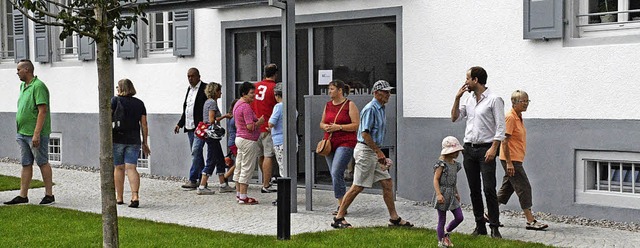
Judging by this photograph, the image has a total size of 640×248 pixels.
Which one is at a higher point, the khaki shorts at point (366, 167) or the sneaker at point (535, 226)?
the khaki shorts at point (366, 167)

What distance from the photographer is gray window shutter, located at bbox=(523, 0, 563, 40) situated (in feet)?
35.8

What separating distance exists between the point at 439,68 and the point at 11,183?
6.73m

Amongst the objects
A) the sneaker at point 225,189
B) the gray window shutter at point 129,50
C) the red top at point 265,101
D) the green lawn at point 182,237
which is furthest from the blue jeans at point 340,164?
the gray window shutter at point 129,50

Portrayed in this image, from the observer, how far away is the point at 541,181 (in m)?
11.2

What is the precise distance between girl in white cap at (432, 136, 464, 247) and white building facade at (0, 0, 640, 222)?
103 inches

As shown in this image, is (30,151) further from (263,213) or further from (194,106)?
(263,213)

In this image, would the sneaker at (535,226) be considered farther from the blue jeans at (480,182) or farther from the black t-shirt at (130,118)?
the black t-shirt at (130,118)

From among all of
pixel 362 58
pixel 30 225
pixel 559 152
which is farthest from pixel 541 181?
pixel 30 225

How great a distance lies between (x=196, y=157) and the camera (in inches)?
532

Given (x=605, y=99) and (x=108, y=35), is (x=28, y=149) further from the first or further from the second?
(x=605, y=99)

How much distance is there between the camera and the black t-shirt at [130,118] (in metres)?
11.9

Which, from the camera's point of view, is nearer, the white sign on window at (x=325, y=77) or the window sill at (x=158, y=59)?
the white sign on window at (x=325, y=77)

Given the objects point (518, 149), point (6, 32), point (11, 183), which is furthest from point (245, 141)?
point (6, 32)

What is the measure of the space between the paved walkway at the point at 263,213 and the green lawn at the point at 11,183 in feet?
1.08
